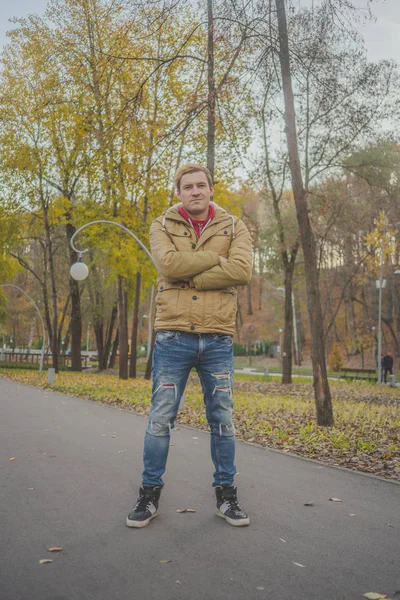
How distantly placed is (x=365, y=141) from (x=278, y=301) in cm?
3594

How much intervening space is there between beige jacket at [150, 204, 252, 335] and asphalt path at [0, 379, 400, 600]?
1.30 metres

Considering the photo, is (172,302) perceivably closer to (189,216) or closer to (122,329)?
(189,216)

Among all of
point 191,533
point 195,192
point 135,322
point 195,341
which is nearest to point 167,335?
point 195,341

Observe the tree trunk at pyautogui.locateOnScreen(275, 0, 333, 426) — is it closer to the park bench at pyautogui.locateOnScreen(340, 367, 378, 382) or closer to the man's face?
the man's face

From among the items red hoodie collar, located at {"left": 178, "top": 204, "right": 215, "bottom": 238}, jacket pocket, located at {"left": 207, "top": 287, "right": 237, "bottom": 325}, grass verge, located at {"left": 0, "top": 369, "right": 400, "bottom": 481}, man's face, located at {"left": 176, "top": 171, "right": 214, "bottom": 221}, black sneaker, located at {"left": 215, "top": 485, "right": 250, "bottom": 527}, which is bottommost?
grass verge, located at {"left": 0, "top": 369, "right": 400, "bottom": 481}

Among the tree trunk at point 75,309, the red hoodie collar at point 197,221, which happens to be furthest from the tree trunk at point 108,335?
the red hoodie collar at point 197,221

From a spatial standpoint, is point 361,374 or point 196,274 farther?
point 361,374

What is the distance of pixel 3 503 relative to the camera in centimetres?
399

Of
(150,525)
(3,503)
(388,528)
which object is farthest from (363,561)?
(3,503)

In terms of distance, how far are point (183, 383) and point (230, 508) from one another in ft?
2.84

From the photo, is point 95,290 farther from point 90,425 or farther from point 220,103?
point 90,425

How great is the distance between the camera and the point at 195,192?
4.02 meters

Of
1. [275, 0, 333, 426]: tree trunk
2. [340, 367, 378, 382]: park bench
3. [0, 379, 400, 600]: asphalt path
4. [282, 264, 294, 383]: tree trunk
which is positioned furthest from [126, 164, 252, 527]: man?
[340, 367, 378, 382]: park bench

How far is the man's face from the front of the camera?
4.03m
